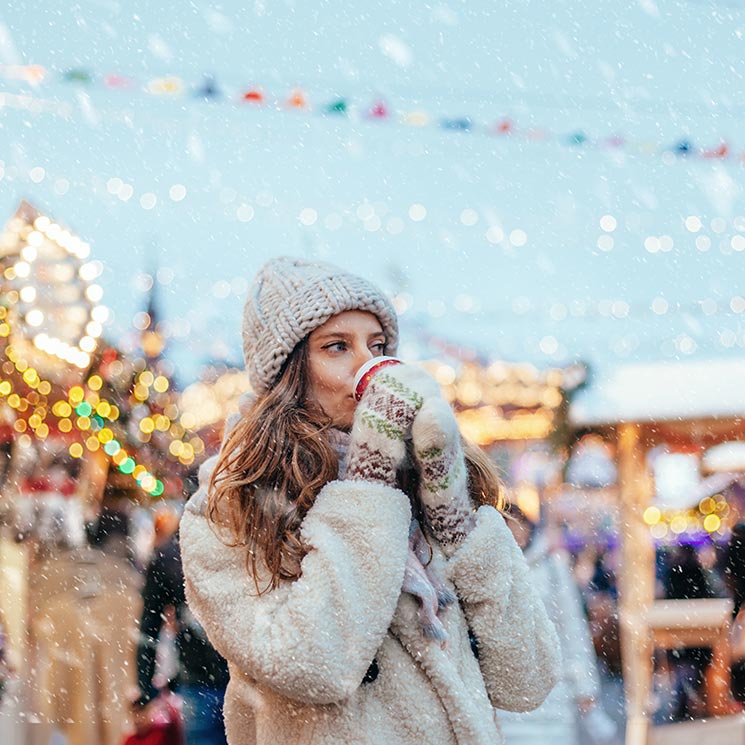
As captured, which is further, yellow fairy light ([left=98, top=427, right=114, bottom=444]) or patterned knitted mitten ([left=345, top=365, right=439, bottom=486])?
yellow fairy light ([left=98, top=427, right=114, bottom=444])

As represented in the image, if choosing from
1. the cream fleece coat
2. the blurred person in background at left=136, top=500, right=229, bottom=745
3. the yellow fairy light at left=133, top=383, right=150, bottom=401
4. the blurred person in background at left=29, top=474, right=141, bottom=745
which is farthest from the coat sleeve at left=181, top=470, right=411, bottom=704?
the yellow fairy light at left=133, top=383, right=150, bottom=401

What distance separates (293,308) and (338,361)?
0.13 m

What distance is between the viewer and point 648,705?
314 inches

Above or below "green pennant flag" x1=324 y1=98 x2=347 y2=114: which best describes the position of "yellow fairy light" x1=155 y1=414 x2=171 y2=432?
below

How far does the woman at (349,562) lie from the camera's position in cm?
173

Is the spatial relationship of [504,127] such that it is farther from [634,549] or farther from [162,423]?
[162,423]

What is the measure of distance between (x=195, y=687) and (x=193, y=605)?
2851mm

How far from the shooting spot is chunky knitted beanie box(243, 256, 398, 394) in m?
1.96

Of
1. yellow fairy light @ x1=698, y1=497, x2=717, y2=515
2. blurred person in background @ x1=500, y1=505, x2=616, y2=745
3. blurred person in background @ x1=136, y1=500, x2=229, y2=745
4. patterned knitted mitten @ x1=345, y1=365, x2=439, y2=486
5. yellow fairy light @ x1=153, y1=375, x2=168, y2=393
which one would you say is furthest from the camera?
yellow fairy light @ x1=153, y1=375, x2=168, y2=393

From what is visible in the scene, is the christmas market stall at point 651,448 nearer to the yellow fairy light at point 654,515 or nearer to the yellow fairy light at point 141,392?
the yellow fairy light at point 654,515

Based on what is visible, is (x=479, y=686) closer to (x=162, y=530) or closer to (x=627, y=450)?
(x=162, y=530)

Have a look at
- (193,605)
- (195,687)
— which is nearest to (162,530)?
(195,687)

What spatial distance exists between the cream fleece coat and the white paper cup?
0.58 feet

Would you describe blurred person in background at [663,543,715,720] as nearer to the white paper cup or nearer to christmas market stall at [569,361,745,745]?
christmas market stall at [569,361,745,745]
